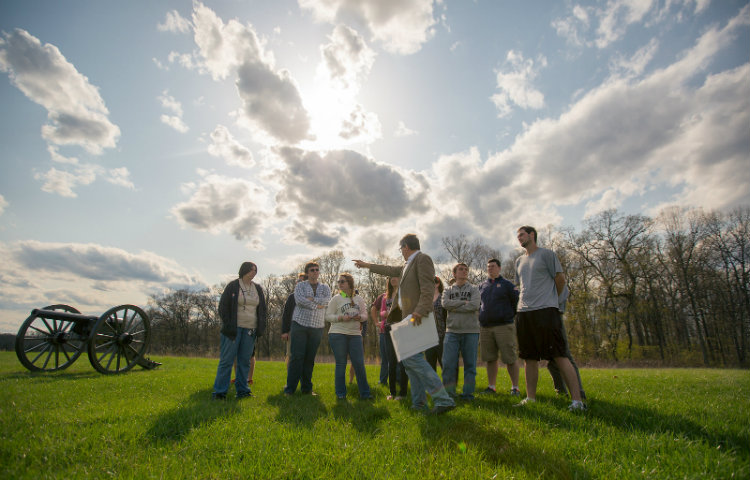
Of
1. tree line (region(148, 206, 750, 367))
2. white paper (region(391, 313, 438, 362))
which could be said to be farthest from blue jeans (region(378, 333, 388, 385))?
tree line (region(148, 206, 750, 367))

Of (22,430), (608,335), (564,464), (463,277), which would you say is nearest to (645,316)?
(608,335)

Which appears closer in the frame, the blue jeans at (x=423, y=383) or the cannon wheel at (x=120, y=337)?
the blue jeans at (x=423, y=383)

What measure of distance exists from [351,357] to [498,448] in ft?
9.87

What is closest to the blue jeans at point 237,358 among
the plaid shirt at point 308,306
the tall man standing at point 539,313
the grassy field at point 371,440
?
the grassy field at point 371,440

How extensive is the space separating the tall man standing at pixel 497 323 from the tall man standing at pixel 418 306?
1.90 metres

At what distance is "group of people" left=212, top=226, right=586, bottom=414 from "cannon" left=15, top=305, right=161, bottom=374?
5.12 m

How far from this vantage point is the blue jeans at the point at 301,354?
5547 millimetres

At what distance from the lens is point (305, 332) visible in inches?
223

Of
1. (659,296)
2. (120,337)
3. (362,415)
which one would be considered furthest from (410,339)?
(659,296)

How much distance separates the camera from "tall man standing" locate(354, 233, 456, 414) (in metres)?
3.70

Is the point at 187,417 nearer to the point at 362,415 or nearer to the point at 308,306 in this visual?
the point at 362,415

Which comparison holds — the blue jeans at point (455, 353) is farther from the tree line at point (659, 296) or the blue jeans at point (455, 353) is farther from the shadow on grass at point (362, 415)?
the tree line at point (659, 296)

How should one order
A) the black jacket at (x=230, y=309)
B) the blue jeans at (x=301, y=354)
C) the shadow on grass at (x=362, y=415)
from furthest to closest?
the blue jeans at (x=301, y=354) → the black jacket at (x=230, y=309) → the shadow on grass at (x=362, y=415)

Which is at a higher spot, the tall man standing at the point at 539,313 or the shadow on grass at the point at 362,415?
the tall man standing at the point at 539,313
